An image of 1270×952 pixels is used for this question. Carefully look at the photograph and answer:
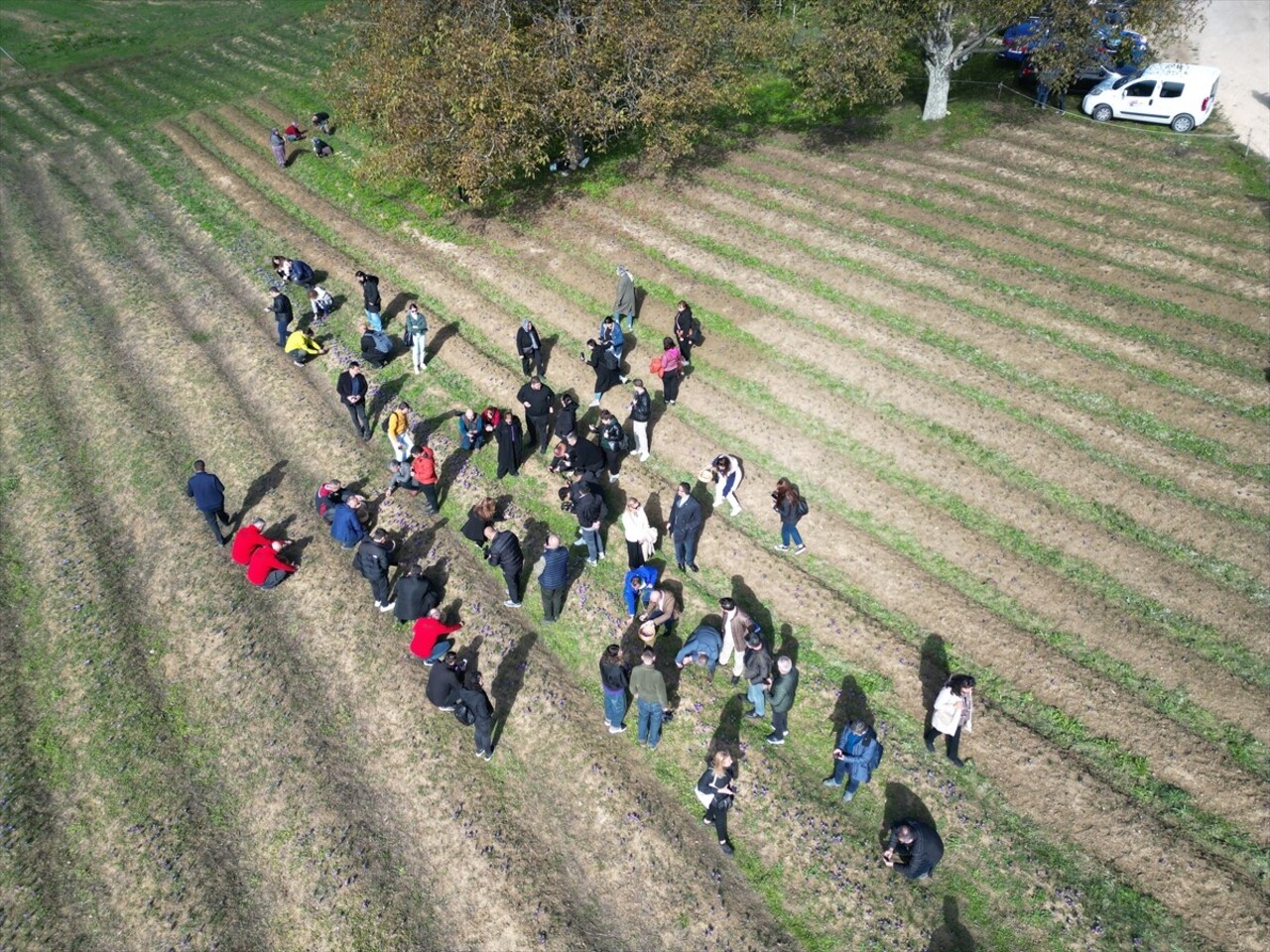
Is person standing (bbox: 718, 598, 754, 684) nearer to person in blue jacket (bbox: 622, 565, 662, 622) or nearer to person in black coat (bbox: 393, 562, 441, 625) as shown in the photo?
person in blue jacket (bbox: 622, 565, 662, 622)

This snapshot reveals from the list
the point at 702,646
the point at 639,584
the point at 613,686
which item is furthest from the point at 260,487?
the point at 702,646

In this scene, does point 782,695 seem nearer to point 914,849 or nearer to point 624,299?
point 914,849

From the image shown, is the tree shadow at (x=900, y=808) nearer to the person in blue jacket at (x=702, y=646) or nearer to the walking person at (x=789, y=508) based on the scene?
the person in blue jacket at (x=702, y=646)

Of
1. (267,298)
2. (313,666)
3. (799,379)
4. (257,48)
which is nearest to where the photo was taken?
(313,666)

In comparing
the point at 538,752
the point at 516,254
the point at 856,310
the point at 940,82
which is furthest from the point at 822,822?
the point at 940,82

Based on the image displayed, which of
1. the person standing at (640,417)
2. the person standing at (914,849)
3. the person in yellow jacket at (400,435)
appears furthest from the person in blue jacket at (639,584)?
the person in yellow jacket at (400,435)

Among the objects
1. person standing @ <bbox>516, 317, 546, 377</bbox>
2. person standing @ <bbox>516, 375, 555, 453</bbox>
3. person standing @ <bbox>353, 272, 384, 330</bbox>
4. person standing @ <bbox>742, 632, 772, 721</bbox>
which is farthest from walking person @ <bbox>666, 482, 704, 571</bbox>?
person standing @ <bbox>353, 272, 384, 330</bbox>

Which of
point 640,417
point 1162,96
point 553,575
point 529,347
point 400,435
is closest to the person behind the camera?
point 553,575

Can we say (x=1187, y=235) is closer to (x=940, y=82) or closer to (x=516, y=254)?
(x=940, y=82)
